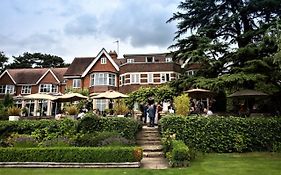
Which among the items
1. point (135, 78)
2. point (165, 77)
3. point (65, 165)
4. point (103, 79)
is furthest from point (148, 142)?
point (103, 79)

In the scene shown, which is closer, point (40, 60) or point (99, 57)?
point (99, 57)

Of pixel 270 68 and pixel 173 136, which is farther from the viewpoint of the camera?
pixel 270 68

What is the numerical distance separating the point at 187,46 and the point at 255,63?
268 inches

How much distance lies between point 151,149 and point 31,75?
158 feet

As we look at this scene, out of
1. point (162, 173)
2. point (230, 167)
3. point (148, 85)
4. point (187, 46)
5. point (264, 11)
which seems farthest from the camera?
point (148, 85)

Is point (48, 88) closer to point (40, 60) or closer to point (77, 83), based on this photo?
point (77, 83)

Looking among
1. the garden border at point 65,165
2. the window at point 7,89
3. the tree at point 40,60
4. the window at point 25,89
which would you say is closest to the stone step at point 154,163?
the garden border at point 65,165

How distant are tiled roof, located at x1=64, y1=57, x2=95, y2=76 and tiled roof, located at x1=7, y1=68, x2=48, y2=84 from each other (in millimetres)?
10919

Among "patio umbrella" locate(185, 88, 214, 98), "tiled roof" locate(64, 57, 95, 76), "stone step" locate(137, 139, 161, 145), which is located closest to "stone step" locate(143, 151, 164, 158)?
"stone step" locate(137, 139, 161, 145)

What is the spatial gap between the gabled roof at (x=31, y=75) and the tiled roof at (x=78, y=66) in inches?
Answer: 265

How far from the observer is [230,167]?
1368 cm

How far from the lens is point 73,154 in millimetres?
14312

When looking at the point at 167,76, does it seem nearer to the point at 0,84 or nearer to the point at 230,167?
the point at 230,167

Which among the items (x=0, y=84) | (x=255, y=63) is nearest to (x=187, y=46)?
(x=255, y=63)
